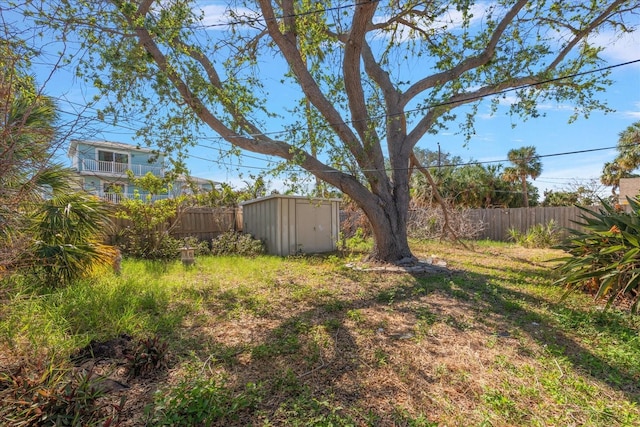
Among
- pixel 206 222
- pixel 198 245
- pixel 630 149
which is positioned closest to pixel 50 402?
pixel 198 245

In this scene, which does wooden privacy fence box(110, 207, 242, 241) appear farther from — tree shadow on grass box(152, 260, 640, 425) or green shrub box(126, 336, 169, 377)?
green shrub box(126, 336, 169, 377)

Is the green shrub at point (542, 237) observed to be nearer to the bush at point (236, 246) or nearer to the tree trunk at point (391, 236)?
the tree trunk at point (391, 236)

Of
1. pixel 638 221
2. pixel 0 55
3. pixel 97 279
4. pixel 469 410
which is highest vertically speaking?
pixel 0 55

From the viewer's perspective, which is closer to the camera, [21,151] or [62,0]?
[21,151]

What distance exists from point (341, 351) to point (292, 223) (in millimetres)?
7642

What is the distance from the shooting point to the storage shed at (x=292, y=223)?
1038 cm

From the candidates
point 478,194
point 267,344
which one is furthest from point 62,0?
Result: point 478,194

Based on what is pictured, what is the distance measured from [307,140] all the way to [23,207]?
4.64m

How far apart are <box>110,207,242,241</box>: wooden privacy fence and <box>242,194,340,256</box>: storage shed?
1.36 feet

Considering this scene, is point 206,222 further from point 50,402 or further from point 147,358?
point 50,402

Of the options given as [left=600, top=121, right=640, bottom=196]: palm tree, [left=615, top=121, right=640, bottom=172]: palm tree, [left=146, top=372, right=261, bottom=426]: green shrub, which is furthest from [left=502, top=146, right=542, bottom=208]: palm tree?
[left=146, top=372, right=261, bottom=426]: green shrub

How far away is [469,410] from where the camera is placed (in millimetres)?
2334

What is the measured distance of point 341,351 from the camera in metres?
3.24

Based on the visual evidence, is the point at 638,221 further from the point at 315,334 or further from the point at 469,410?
the point at 315,334
